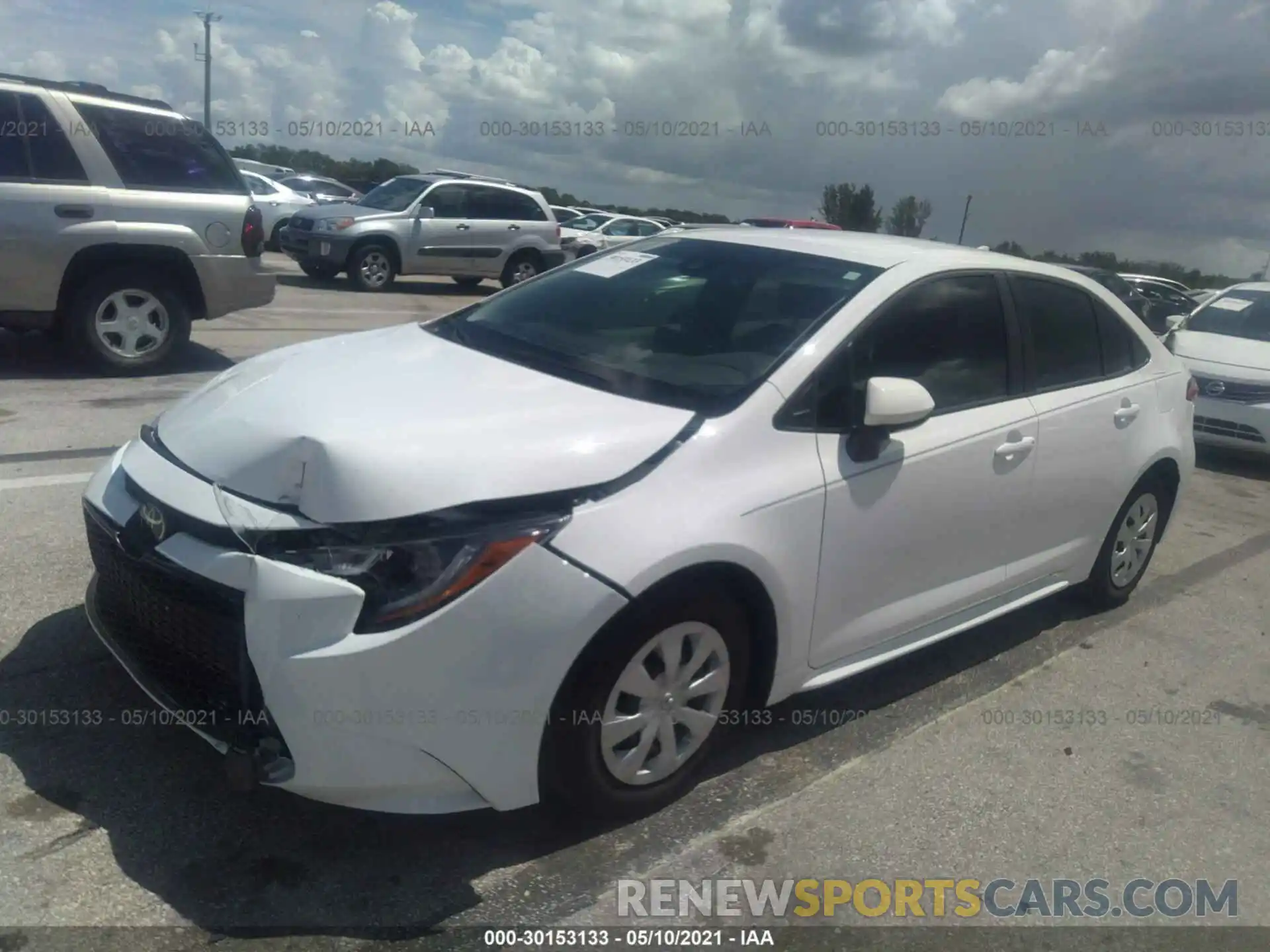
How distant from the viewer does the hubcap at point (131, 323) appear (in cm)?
786

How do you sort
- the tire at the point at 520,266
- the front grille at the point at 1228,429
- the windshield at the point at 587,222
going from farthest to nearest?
the windshield at the point at 587,222
the tire at the point at 520,266
the front grille at the point at 1228,429

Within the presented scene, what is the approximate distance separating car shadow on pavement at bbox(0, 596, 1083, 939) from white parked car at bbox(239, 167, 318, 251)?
672 inches

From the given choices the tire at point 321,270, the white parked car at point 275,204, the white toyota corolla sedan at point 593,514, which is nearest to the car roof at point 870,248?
the white toyota corolla sedan at point 593,514

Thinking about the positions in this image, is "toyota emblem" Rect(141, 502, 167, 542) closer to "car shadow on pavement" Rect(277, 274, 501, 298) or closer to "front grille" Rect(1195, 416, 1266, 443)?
"front grille" Rect(1195, 416, 1266, 443)

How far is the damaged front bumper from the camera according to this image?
262cm

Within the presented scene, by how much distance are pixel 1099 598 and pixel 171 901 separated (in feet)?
13.6

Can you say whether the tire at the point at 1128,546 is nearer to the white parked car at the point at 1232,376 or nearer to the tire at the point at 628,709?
the tire at the point at 628,709

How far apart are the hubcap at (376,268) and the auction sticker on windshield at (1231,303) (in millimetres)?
10760

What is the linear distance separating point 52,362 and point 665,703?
695 cm

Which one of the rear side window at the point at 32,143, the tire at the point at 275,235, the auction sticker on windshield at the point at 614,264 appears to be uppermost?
the rear side window at the point at 32,143

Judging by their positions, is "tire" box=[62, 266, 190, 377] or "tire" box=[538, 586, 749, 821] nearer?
"tire" box=[538, 586, 749, 821]

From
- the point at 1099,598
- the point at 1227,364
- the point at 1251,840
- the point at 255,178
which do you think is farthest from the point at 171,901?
the point at 255,178

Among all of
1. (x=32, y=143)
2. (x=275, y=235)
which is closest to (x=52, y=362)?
(x=32, y=143)

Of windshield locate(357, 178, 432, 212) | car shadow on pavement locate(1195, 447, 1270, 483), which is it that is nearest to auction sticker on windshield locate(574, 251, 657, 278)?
car shadow on pavement locate(1195, 447, 1270, 483)
